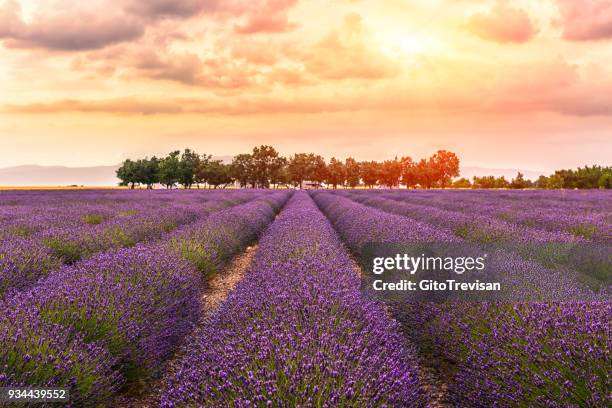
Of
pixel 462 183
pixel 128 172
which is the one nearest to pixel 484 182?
pixel 462 183

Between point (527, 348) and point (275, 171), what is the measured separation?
8378 centimetres

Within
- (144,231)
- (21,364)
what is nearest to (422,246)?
(21,364)

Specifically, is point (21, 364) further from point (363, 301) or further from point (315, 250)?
point (315, 250)

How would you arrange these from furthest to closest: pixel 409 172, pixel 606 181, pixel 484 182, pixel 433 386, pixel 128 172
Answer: pixel 409 172 → pixel 484 182 → pixel 128 172 → pixel 606 181 → pixel 433 386

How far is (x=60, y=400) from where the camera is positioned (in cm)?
212

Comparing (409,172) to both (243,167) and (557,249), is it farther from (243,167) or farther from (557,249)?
(557,249)

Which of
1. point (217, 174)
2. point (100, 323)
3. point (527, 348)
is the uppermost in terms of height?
point (217, 174)

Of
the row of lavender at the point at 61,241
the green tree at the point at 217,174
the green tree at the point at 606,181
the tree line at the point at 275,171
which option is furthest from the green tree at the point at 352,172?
the row of lavender at the point at 61,241

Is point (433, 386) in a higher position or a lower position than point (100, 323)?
lower

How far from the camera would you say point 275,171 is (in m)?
85.4

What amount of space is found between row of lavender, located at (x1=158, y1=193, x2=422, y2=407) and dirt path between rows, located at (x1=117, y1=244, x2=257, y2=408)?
1.57 feet

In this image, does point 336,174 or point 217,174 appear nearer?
point 217,174

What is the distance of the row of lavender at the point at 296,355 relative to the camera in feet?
5.90

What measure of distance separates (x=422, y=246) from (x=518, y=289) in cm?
189
